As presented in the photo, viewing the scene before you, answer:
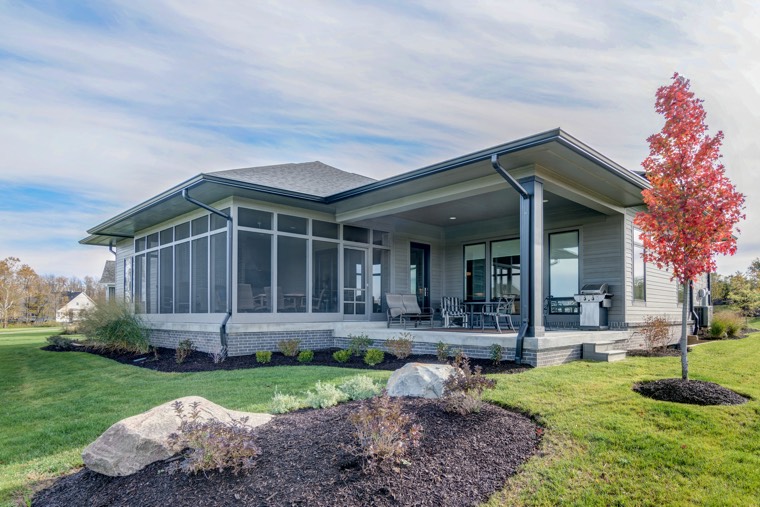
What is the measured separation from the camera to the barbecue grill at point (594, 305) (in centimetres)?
931

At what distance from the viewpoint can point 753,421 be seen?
3.98 m

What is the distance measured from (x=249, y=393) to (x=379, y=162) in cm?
1025

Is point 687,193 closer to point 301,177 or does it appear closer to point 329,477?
point 329,477

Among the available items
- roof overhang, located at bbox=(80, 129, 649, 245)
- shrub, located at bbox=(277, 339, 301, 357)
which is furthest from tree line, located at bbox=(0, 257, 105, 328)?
shrub, located at bbox=(277, 339, 301, 357)

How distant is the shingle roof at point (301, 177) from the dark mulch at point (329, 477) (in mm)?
6073

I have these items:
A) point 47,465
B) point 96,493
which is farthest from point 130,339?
point 96,493

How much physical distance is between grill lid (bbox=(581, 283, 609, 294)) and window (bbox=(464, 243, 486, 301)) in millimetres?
2975

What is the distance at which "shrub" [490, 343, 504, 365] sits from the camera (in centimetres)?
688

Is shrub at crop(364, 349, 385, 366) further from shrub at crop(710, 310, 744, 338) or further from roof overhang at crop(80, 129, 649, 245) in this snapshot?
shrub at crop(710, 310, 744, 338)

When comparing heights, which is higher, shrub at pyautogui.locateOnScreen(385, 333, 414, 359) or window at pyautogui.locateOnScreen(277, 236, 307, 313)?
window at pyautogui.locateOnScreen(277, 236, 307, 313)

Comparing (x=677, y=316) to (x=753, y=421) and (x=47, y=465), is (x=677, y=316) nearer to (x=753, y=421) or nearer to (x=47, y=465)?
(x=753, y=421)

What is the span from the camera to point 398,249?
12.3m

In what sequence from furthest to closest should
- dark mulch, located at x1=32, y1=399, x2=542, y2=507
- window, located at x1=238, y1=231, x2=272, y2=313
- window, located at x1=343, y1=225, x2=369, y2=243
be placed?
window, located at x1=343, y1=225, x2=369, y2=243
window, located at x1=238, y1=231, x2=272, y2=313
dark mulch, located at x1=32, y1=399, x2=542, y2=507

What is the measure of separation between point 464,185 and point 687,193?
3725mm
